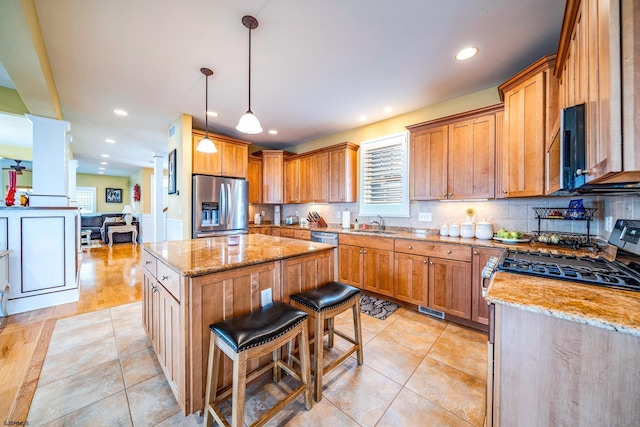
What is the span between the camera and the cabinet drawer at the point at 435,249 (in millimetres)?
2404

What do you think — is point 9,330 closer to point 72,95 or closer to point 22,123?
point 72,95

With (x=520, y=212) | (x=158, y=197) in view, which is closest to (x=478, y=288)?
(x=520, y=212)

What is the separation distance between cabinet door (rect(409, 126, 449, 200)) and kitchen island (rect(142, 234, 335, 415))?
1.88 meters

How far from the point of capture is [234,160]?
4.21 metres

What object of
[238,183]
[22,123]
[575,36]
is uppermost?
[22,123]

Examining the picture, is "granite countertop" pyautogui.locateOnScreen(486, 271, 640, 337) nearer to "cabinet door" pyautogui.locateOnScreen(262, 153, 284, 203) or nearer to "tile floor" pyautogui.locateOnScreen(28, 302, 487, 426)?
"tile floor" pyautogui.locateOnScreen(28, 302, 487, 426)

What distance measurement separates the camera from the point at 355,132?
4176mm

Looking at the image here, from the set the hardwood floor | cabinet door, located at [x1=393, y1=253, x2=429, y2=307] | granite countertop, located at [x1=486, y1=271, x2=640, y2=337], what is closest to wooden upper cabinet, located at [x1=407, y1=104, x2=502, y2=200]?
cabinet door, located at [x1=393, y1=253, x2=429, y2=307]

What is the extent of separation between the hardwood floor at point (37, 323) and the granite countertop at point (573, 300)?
2689mm

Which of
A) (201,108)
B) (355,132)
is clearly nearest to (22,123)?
(201,108)

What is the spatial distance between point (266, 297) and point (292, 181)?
137 inches

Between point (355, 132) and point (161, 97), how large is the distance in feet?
9.70

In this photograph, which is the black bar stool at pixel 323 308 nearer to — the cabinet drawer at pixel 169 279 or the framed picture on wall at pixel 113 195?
the cabinet drawer at pixel 169 279

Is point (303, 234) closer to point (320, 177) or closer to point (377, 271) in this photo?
point (320, 177)
